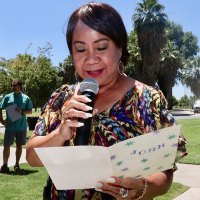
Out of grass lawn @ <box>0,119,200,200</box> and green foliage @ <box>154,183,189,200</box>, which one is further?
grass lawn @ <box>0,119,200,200</box>

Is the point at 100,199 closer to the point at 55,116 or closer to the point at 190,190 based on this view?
the point at 55,116

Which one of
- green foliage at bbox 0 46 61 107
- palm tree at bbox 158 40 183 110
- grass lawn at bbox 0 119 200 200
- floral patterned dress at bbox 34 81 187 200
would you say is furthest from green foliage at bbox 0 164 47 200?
palm tree at bbox 158 40 183 110

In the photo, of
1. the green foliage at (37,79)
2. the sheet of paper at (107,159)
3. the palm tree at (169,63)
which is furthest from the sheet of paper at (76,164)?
the palm tree at (169,63)

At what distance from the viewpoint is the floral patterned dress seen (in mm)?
1705

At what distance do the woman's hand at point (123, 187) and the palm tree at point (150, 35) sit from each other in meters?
36.6

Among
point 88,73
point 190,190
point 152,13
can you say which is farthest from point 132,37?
point 88,73

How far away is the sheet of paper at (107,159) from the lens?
55.5 inches

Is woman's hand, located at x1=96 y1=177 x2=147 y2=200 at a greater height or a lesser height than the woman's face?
lesser

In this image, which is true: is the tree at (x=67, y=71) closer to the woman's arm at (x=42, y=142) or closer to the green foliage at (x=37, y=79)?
the green foliage at (x=37, y=79)

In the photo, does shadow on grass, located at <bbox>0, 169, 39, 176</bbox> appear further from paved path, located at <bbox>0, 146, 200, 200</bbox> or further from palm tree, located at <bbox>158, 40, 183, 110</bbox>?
palm tree, located at <bbox>158, 40, 183, 110</bbox>

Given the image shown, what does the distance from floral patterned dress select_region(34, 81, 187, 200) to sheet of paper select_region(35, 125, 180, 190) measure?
0.18 m

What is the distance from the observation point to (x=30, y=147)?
5.68ft

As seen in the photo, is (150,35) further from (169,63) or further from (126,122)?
(126,122)

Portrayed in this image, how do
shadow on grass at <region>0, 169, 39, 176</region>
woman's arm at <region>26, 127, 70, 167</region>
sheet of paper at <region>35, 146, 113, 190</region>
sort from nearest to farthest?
sheet of paper at <region>35, 146, 113, 190</region> < woman's arm at <region>26, 127, 70, 167</region> < shadow on grass at <region>0, 169, 39, 176</region>
